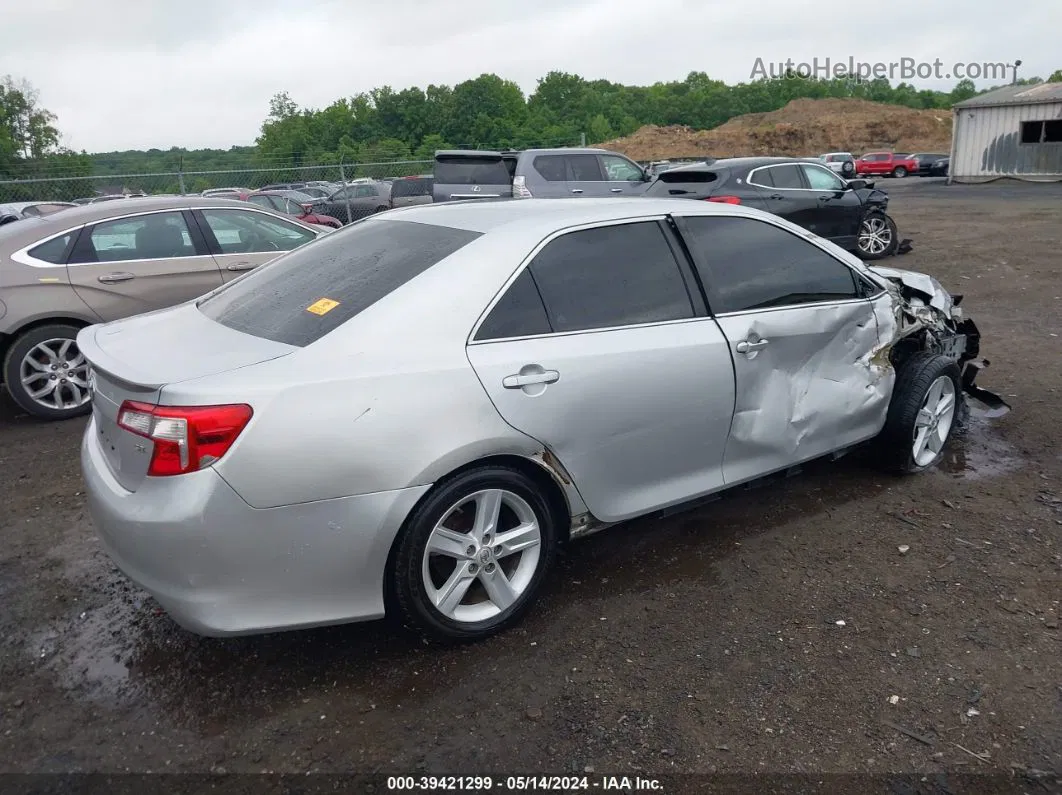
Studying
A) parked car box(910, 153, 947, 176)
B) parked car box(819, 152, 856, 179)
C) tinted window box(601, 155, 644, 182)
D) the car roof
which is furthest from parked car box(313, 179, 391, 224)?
parked car box(910, 153, 947, 176)

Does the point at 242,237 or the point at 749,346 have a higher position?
the point at 242,237

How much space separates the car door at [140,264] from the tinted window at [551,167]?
763cm

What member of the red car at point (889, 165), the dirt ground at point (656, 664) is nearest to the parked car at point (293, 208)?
the dirt ground at point (656, 664)

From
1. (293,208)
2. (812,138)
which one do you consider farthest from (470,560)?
(812,138)

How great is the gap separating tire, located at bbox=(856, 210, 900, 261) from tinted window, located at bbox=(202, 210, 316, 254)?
28.9ft

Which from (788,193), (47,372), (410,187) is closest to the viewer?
(47,372)

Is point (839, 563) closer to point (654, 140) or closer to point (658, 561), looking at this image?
point (658, 561)

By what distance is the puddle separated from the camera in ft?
15.1

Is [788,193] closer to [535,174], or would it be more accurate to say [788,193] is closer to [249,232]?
[535,174]

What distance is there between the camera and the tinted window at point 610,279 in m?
3.23

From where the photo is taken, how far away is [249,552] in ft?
8.49

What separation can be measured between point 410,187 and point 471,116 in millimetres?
48727

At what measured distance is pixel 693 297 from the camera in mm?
3574

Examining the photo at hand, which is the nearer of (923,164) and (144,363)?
(144,363)
